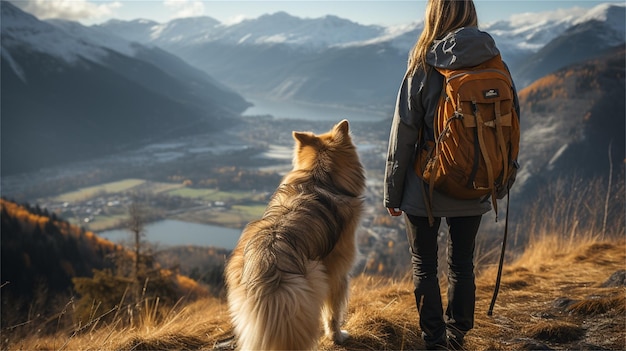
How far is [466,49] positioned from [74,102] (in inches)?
5834

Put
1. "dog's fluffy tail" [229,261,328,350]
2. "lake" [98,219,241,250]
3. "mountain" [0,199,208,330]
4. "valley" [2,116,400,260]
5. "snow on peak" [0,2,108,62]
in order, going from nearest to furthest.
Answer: "dog's fluffy tail" [229,261,328,350], "mountain" [0,199,208,330], "lake" [98,219,241,250], "valley" [2,116,400,260], "snow on peak" [0,2,108,62]

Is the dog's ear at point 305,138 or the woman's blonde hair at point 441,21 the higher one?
the woman's blonde hair at point 441,21

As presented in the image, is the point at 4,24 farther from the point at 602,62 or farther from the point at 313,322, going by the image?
the point at 313,322

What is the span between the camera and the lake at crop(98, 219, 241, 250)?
55.9 m

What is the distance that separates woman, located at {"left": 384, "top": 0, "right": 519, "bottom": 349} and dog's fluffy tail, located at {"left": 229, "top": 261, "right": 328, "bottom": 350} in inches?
28.5

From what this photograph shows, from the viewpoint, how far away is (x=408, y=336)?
10.7 feet

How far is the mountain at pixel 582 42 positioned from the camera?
9725 cm

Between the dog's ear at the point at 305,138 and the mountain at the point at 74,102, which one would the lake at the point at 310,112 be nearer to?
the mountain at the point at 74,102

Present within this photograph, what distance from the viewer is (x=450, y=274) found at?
2689 mm

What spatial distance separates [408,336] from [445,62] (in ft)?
6.55

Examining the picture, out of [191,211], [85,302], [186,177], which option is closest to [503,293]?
[85,302]

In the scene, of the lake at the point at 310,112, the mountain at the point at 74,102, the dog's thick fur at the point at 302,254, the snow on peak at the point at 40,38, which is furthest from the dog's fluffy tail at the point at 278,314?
the snow on peak at the point at 40,38

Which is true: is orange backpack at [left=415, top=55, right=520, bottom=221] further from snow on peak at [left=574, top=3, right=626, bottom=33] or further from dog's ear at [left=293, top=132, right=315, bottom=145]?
snow on peak at [left=574, top=3, right=626, bottom=33]

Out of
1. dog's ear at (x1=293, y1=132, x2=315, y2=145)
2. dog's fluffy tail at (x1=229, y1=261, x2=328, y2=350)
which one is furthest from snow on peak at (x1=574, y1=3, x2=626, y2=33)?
dog's fluffy tail at (x1=229, y1=261, x2=328, y2=350)
